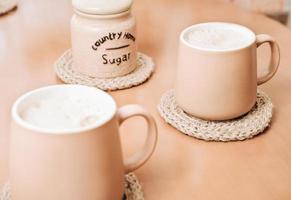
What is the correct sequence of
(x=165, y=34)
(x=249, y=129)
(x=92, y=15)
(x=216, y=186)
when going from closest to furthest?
(x=216, y=186) < (x=249, y=129) < (x=92, y=15) < (x=165, y=34)

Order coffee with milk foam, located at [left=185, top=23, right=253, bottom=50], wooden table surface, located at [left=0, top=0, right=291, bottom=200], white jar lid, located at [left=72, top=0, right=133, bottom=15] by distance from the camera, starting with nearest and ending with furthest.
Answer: wooden table surface, located at [left=0, top=0, right=291, bottom=200], coffee with milk foam, located at [left=185, top=23, right=253, bottom=50], white jar lid, located at [left=72, top=0, right=133, bottom=15]

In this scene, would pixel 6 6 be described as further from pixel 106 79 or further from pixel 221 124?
pixel 221 124

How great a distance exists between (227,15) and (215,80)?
526mm

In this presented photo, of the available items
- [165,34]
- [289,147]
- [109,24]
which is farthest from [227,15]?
[289,147]

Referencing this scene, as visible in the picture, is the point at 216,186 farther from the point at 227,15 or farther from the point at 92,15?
the point at 227,15

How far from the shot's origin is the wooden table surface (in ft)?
2.08

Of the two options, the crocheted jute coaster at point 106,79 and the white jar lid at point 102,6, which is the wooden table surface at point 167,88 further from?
the white jar lid at point 102,6

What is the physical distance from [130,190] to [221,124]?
194 mm

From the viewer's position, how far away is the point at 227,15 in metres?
1.21

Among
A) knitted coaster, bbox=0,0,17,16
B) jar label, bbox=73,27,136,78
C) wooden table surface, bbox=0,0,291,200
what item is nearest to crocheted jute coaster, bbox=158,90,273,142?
wooden table surface, bbox=0,0,291,200

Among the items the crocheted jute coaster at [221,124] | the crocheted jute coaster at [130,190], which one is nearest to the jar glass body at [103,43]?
the crocheted jute coaster at [221,124]

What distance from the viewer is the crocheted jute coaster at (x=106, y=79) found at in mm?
864

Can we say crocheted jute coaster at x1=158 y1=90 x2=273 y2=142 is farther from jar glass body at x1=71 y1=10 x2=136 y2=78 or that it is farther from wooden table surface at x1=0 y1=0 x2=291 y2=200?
jar glass body at x1=71 y1=10 x2=136 y2=78

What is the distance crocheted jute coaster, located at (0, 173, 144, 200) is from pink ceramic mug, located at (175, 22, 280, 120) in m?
0.17
